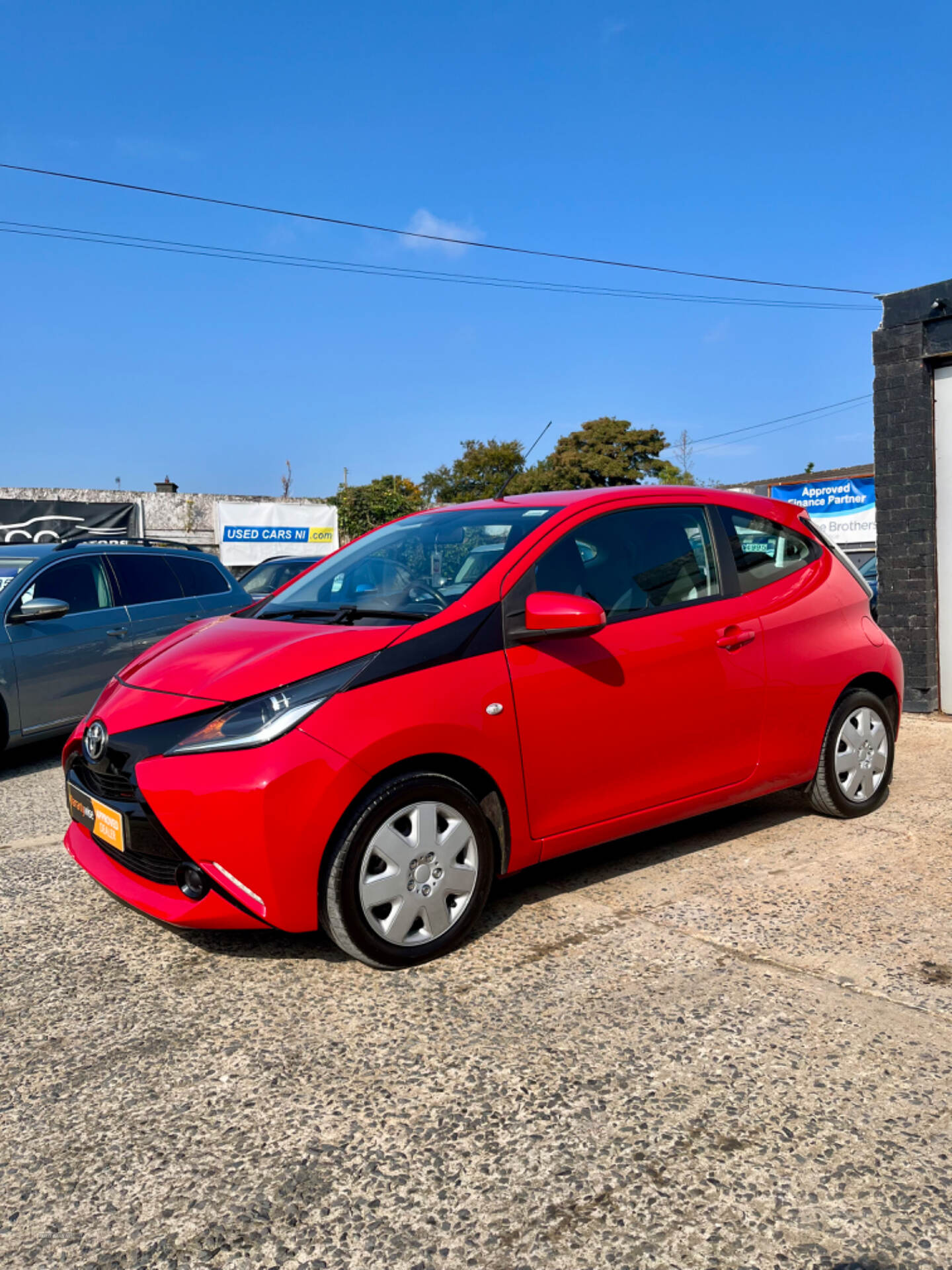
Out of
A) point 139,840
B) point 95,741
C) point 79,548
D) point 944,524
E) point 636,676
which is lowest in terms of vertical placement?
point 139,840

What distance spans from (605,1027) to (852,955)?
1.05 metres

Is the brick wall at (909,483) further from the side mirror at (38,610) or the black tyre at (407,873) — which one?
the side mirror at (38,610)

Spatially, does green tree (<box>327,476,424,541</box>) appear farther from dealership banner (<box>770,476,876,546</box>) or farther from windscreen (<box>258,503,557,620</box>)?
windscreen (<box>258,503,557,620</box>)

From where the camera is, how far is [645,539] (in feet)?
14.6

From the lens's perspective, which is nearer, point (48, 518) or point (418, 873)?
point (418, 873)

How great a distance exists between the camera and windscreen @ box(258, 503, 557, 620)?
400cm

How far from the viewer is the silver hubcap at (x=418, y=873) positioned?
11.2 ft

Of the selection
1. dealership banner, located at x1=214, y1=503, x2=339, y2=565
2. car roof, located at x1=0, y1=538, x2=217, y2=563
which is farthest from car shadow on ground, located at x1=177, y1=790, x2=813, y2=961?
dealership banner, located at x1=214, y1=503, x2=339, y2=565

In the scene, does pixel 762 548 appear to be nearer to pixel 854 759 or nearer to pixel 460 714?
pixel 854 759

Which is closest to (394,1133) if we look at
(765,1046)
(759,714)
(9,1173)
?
Answer: (9,1173)

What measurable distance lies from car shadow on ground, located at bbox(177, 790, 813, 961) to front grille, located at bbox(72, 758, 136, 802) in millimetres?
638

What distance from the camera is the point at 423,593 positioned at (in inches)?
158

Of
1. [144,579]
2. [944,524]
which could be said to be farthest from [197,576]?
[944,524]

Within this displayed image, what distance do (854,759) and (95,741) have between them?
3.59 metres
